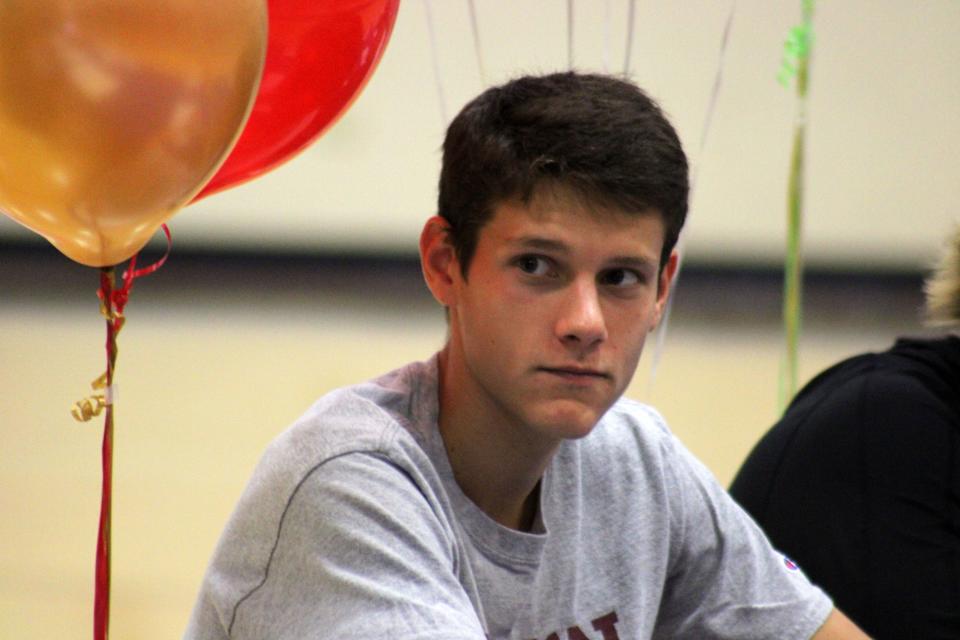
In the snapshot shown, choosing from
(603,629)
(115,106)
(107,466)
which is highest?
(115,106)

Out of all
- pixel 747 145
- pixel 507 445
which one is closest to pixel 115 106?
pixel 507 445

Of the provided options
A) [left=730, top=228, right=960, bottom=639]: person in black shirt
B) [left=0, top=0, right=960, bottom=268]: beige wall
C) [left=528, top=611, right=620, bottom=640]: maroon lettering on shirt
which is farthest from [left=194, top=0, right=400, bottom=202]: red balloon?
[left=0, top=0, right=960, bottom=268]: beige wall

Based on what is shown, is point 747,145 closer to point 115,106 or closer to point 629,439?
point 629,439

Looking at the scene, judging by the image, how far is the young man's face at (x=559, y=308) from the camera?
44.3 inches

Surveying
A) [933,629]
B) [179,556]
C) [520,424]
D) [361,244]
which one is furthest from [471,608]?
[361,244]

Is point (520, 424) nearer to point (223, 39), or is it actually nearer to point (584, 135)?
point (584, 135)

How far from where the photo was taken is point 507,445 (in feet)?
4.01

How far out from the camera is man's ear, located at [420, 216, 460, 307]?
4.05 ft

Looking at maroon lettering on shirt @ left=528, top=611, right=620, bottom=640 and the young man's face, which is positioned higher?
the young man's face

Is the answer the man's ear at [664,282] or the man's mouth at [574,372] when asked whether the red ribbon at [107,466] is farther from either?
the man's ear at [664,282]

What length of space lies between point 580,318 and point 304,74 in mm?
355

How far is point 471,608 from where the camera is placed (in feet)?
3.47

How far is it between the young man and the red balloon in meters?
0.11

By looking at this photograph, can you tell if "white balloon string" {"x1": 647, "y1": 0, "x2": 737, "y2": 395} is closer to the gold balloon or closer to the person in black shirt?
the person in black shirt
